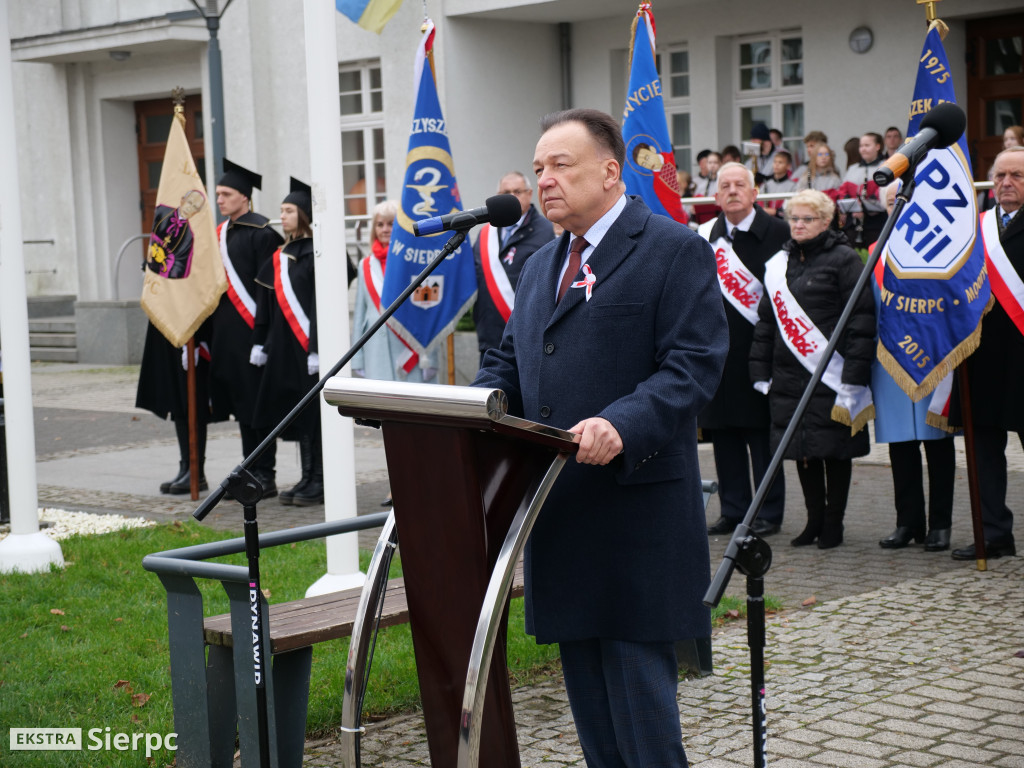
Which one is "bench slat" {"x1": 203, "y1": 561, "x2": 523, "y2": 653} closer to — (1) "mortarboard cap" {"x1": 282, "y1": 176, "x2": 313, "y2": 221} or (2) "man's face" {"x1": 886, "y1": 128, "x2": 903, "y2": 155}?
(1) "mortarboard cap" {"x1": 282, "y1": 176, "x2": 313, "y2": 221}

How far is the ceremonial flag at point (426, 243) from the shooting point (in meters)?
9.27

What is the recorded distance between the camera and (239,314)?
10.1m

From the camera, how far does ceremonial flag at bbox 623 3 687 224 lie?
8.57 m

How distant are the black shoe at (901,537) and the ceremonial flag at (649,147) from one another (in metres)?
2.45

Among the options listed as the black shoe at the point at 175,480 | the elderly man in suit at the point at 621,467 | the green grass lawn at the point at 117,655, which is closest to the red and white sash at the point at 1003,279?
the green grass lawn at the point at 117,655

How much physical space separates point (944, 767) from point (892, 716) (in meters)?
0.53

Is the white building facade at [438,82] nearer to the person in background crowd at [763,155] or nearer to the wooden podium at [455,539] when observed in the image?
the person in background crowd at [763,155]

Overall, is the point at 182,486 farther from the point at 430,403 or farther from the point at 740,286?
the point at 430,403

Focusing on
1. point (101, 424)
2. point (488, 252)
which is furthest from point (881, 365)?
point (101, 424)

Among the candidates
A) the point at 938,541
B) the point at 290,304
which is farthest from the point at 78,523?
the point at 938,541

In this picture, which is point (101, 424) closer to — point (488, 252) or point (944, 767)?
point (488, 252)

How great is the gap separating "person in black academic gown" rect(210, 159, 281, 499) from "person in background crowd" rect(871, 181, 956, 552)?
4576 millimetres

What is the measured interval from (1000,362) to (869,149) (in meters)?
7.55

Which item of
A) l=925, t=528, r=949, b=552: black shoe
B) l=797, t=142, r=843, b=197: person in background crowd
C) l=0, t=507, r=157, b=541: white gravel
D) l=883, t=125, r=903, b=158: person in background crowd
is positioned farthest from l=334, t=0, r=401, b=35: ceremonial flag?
l=883, t=125, r=903, b=158: person in background crowd
